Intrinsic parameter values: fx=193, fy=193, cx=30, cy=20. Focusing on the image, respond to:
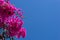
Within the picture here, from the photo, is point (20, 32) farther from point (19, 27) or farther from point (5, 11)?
point (5, 11)

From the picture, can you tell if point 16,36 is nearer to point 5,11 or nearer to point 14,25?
point 14,25

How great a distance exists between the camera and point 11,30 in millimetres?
1079

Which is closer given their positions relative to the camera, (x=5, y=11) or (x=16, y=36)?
(x=5, y=11)

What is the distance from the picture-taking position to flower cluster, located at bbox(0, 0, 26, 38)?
102 centimetres

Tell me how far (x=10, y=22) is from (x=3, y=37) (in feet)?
0.30

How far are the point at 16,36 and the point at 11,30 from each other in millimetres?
70

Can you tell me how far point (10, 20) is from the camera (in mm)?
1083

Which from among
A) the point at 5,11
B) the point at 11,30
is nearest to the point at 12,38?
the point at 11,30

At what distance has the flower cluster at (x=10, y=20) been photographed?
102cm

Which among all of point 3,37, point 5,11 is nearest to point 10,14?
point 5,11

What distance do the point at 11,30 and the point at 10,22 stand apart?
0.04m

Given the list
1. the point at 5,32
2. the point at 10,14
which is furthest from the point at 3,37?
the point at 10,14

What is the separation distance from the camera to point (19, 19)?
1.11 metres

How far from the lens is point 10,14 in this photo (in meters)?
1.03
